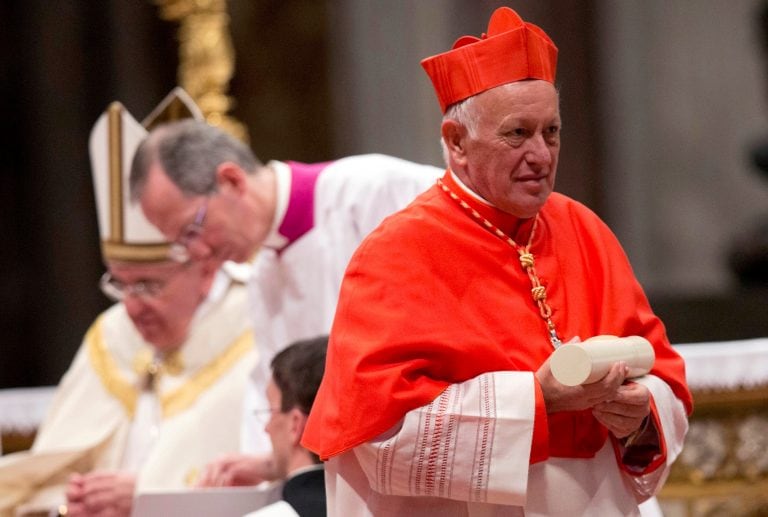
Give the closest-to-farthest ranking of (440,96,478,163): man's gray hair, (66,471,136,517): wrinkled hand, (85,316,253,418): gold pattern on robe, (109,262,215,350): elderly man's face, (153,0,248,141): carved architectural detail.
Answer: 1. (440,96,478,163): man's gray hair
2. (66,471,136,517): wrinkled hand
3. (109,262,215,350): elderly man's face
4. (85,316,253,418): gold pattern on robe
5. (153,0,248,141): carved architectural detail

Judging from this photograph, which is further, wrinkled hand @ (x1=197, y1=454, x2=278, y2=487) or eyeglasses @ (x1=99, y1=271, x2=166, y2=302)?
eyeglasses @ (x1=99, y1=271, x2=166, y2=302)

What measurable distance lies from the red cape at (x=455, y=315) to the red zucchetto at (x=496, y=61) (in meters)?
0.25

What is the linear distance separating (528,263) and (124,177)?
2392 millimetres

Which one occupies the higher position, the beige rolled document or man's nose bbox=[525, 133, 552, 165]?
man's nose bbox=[525, 133, 552, 165]

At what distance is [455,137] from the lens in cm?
314

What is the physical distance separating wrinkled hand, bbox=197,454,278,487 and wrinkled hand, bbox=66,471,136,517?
1.16 feet

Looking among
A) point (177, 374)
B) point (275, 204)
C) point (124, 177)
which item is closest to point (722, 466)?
point (177, 374)

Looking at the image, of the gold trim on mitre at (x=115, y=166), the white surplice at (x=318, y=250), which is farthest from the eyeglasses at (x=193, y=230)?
the gold trim on mitre at (x=115, y=166)

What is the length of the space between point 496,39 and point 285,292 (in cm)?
203

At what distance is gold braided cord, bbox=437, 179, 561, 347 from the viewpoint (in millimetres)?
3137

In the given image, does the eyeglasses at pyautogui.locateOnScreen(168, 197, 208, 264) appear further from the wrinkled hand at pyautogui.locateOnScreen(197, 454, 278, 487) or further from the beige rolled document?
the beige rolled document

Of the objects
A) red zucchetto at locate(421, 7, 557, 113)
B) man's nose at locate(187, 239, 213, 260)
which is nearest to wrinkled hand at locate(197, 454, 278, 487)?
man's nose at locate(187, 239, 213, 260)

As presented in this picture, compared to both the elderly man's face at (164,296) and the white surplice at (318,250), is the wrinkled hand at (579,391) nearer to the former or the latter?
the white surplice at (318,250)

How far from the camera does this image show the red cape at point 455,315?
296 centimetres
